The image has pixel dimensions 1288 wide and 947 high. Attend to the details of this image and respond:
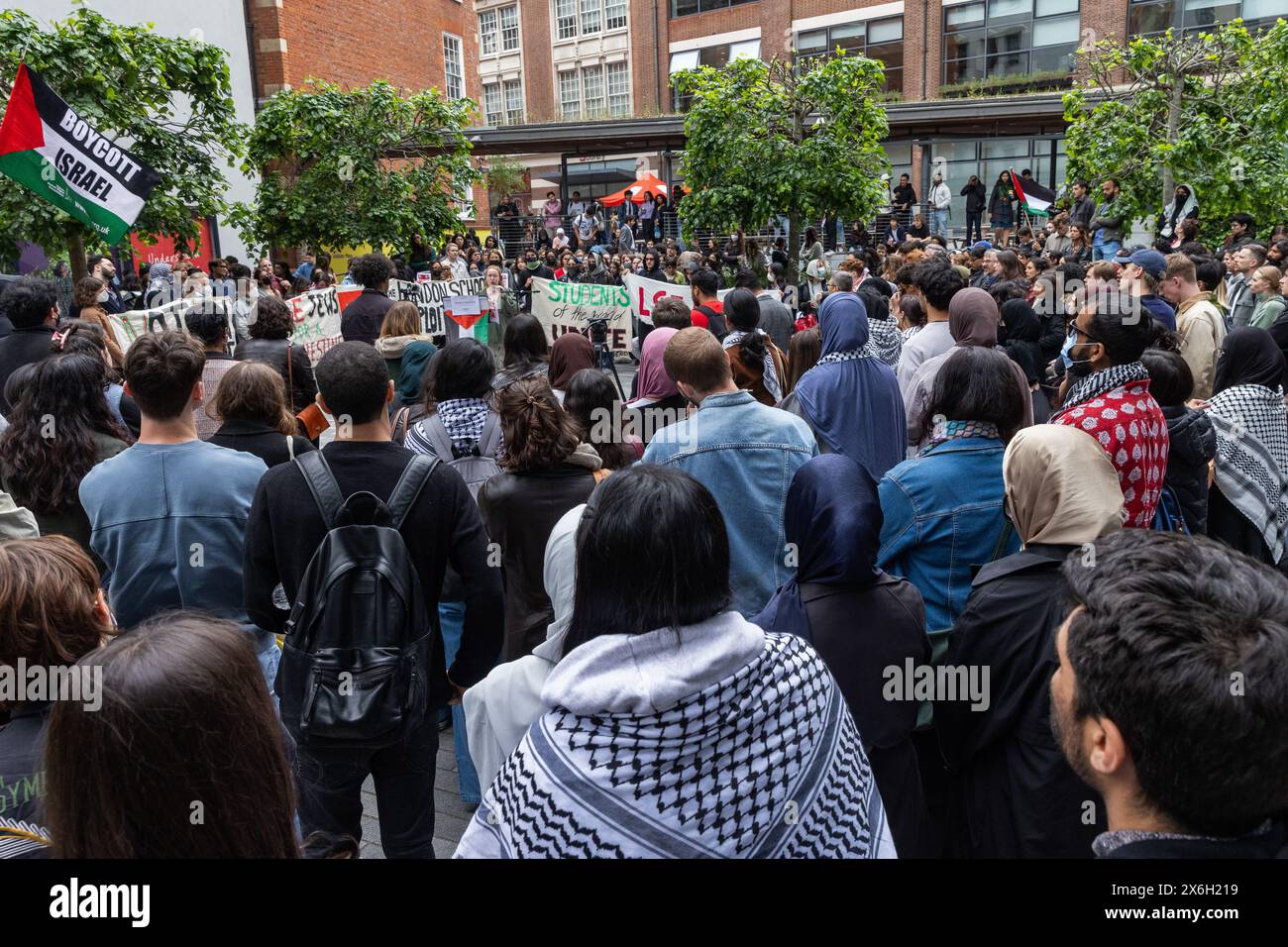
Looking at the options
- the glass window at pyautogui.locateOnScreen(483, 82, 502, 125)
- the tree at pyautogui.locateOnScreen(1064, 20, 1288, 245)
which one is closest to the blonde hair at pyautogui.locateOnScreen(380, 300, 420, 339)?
the tree at pyautogui.locateOnScreen(1064, 20, 1288, 245)

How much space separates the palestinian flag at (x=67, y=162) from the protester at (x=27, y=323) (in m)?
0.92

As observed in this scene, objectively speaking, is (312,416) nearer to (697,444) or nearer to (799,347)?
(697,444)

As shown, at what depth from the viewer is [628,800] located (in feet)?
5.63

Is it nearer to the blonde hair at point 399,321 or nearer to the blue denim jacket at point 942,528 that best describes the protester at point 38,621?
the blue denim jacket at point 942,528

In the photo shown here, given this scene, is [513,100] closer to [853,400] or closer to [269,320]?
[269,320]

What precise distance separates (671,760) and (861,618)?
3.72ft

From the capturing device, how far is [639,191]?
2862cm

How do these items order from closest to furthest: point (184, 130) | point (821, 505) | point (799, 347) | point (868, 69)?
point (821, 505) < point (799, 347) < point (184, 130) < point (868, 69)

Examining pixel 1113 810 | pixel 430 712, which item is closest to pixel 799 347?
pixel 430 712

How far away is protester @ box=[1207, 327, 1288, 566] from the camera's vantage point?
541cm

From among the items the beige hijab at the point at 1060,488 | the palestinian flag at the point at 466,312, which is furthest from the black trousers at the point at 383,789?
the palestinian flag at the point at 466,312

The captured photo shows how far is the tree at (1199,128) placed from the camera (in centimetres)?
1175

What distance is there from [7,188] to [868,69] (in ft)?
29.8

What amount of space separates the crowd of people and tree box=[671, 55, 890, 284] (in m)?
6.13
